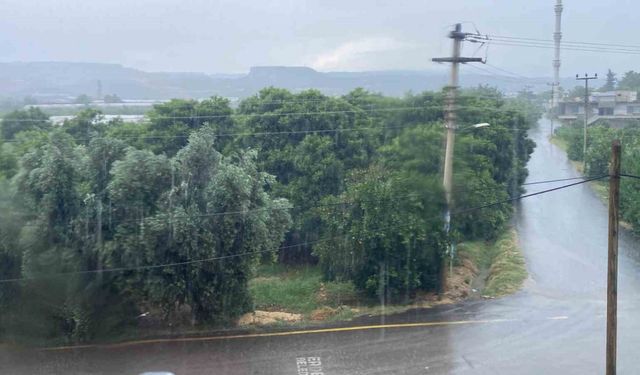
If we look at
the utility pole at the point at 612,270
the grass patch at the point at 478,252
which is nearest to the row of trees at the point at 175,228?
the grass patch at the point at 478,252

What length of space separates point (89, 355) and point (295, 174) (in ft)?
30.1

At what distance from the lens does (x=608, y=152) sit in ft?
74.9

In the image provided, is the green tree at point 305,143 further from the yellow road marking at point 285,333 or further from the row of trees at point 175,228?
the yellow road marking at point 285,333

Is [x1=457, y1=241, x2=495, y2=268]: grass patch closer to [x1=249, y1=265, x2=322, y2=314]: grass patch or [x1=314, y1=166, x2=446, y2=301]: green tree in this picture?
[x1=314, y1=166, x2=446, y2=301]: green tree

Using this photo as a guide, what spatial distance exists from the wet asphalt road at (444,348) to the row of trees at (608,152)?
12.8 ft

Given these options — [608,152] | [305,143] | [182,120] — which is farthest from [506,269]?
[608,152]

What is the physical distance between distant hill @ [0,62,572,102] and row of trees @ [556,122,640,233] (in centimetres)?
276

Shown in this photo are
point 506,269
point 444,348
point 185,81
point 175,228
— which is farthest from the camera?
point 185,81

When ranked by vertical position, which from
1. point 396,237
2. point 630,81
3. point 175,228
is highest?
point 630,81

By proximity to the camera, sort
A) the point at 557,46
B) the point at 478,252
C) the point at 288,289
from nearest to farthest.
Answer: the point at 288,289, the point at 478,252, the point at 557,46

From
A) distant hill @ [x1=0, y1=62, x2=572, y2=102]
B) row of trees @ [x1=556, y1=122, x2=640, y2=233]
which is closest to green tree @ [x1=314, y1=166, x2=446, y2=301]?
distant hill @ [x1=0, y1=62, x2=572, y2=102]

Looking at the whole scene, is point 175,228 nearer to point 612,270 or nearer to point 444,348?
point 444,348

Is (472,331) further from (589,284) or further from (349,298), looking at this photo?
(589,284)

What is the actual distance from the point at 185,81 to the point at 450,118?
14.5 m
